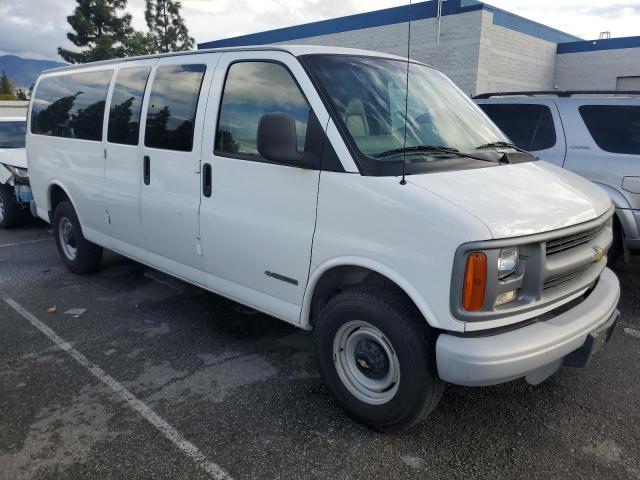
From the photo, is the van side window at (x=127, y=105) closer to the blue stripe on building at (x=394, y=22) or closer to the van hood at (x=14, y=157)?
the van hood at (x=14, y=157)

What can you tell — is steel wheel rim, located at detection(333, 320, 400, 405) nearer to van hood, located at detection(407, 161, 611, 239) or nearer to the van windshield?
van hood, located at detection(407, 161, 611, 239)

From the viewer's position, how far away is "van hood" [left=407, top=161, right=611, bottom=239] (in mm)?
2568

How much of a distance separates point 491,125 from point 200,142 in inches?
83.7

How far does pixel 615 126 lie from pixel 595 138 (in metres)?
0.22

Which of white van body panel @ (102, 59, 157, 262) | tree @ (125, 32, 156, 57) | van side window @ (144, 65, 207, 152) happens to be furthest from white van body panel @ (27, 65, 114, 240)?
tree @ (125, 32, 156, 57)

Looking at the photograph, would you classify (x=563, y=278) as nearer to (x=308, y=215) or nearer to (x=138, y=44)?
(x=308, y=215)

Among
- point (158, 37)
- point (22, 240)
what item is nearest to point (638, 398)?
point (22, 240)

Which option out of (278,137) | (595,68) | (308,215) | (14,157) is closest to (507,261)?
(308,215)

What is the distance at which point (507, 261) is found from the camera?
8.34ft

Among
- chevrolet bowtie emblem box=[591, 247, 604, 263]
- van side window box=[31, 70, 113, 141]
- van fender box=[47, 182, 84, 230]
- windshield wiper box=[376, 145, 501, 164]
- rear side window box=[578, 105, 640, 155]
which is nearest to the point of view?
windshield wiper box=[376, 145, 501, 164]

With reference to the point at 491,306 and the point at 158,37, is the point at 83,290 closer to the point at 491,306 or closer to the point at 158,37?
the point at 491,306

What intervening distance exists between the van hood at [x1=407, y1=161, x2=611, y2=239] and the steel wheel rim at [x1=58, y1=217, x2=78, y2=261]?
4449mm

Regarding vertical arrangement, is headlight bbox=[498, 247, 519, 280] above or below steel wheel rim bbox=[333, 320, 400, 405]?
above

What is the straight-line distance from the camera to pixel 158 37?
3869 cm
